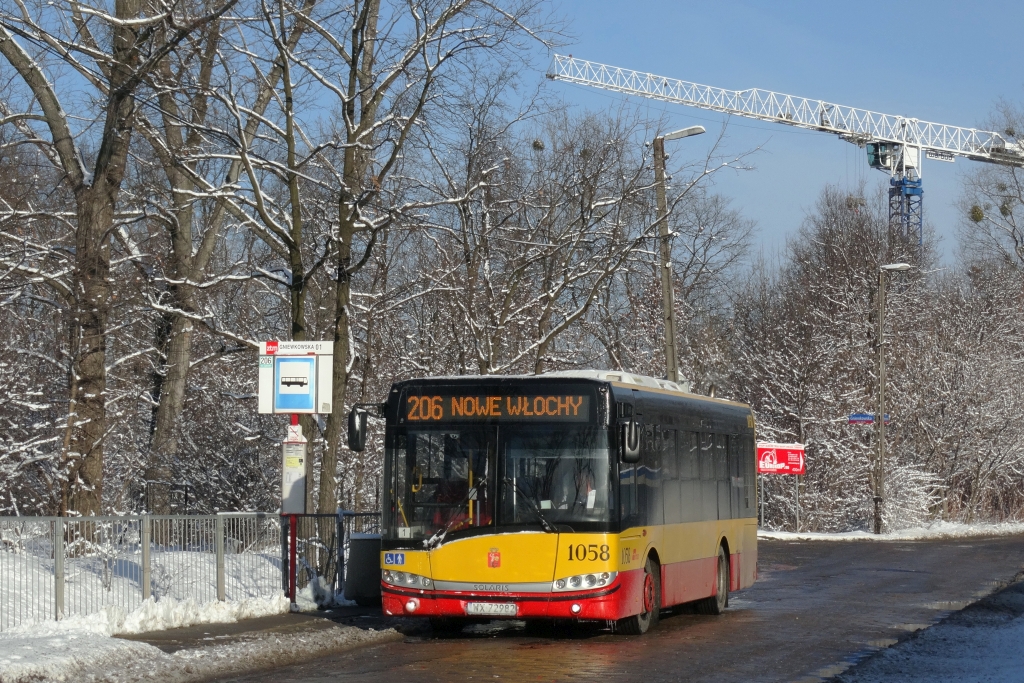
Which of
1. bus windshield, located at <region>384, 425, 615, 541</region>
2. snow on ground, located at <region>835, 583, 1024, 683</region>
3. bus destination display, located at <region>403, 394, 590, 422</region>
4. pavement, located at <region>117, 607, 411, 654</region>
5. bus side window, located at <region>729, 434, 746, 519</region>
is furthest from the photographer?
bus side window, located at <region>729, 434, 746, 519</region>

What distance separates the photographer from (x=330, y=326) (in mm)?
27531

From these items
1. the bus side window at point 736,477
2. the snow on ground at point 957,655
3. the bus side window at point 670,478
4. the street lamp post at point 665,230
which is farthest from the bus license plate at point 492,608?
the street lamp post at point 665,230

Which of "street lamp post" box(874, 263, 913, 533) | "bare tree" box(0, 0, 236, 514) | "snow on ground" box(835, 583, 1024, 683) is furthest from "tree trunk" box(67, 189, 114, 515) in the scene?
"street lamp post" box(874, 263, 913, 533)

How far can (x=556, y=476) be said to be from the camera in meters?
14.0

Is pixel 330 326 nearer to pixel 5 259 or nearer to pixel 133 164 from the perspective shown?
pixel 133 164

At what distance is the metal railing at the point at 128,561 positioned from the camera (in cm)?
1241

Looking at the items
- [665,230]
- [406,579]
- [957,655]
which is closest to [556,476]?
[406,579]

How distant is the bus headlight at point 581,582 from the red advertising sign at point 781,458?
22.8 metres

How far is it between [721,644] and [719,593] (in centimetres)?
421

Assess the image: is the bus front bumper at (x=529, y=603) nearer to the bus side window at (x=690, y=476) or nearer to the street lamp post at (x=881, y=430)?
the bus side window at (x=690, y=476)

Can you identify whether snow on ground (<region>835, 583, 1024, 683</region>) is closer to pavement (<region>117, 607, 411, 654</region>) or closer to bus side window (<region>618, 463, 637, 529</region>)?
bus side window (<region>618, 463, 637, 529</region>)

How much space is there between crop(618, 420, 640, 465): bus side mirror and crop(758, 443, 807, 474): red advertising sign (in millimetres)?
22648

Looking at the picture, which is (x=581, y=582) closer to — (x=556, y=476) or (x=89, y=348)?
(x=556, y=476)

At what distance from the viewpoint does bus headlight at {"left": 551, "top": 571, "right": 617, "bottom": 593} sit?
44.8 ft
